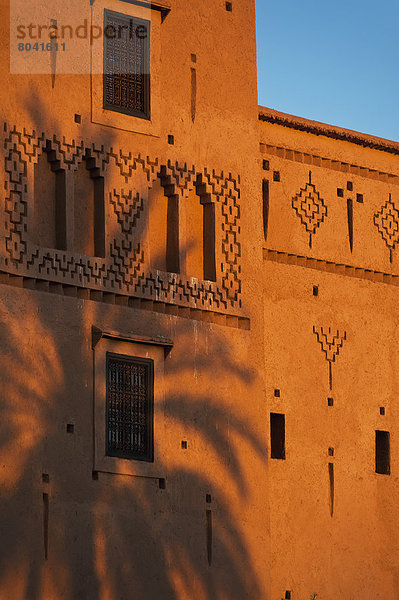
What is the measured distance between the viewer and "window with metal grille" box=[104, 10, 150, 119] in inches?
727

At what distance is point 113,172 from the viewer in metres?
18.3

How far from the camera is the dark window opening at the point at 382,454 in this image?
68.0 feet

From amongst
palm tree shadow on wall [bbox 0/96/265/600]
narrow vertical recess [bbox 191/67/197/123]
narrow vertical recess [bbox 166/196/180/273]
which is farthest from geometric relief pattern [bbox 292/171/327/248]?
palm tree shadow on wall [bbox 0/96/265/600]

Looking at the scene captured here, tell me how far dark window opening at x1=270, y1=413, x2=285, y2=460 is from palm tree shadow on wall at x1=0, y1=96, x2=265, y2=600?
35.2 inches

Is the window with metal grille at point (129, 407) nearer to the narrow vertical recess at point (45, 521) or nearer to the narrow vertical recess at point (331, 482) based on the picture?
the narrow vertical recess at point (45, 521)

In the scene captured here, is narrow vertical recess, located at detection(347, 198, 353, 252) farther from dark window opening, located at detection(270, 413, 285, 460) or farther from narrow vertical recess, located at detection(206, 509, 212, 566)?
narrow vertical recess, located at detection(206, 509, 212, 566)

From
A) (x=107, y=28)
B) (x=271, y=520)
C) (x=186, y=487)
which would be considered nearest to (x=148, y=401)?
(x=186, y=487)

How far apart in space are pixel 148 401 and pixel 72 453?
1193mm

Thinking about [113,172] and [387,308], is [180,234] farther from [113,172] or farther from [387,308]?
[387,308]

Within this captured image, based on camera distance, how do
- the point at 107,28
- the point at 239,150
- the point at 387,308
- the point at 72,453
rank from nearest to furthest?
the point at 72,453 → the point at 107,28 → the point at 239,150 → the point at 387,308

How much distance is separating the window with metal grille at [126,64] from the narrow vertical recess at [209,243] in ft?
4.37

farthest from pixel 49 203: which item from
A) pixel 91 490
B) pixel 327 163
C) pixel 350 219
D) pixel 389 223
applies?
pixel 389 223

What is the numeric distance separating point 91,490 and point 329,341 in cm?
444

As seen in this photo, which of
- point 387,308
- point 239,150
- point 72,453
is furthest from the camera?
point 387,308
